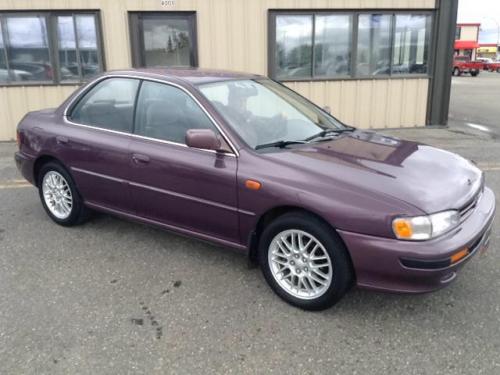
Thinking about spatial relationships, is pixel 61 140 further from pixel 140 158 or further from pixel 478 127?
pixel 478 127

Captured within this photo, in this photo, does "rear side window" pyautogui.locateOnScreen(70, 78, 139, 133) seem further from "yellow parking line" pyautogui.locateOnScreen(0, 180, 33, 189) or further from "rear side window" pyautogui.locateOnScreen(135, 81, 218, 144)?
"yellow parking line" pyautogui.locateOnScreen(0, 180, 33, 189)

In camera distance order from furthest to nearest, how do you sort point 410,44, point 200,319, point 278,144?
point 410,44
point 278,144
point 200,319

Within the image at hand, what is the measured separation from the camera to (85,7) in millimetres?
9117

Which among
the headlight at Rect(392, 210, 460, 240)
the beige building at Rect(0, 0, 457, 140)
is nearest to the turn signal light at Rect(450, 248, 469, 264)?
the headlight at Rect(392, 210, 460, 240)

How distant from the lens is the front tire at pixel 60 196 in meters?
4.65

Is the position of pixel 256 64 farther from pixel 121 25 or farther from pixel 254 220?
pixel 254 220

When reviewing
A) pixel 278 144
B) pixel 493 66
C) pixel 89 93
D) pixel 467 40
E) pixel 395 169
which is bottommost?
pixel 493 66

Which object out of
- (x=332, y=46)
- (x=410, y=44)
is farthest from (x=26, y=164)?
(x=410, y=44)

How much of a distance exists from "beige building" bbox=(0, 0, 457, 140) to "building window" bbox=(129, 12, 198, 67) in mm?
19

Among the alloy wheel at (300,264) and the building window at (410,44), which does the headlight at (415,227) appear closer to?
the alloy wheel at (300,264)

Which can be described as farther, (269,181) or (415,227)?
(269,181)

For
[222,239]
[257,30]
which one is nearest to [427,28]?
[257,30]

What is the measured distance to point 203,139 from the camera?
3.45 meters

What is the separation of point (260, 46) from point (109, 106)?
5956mm
